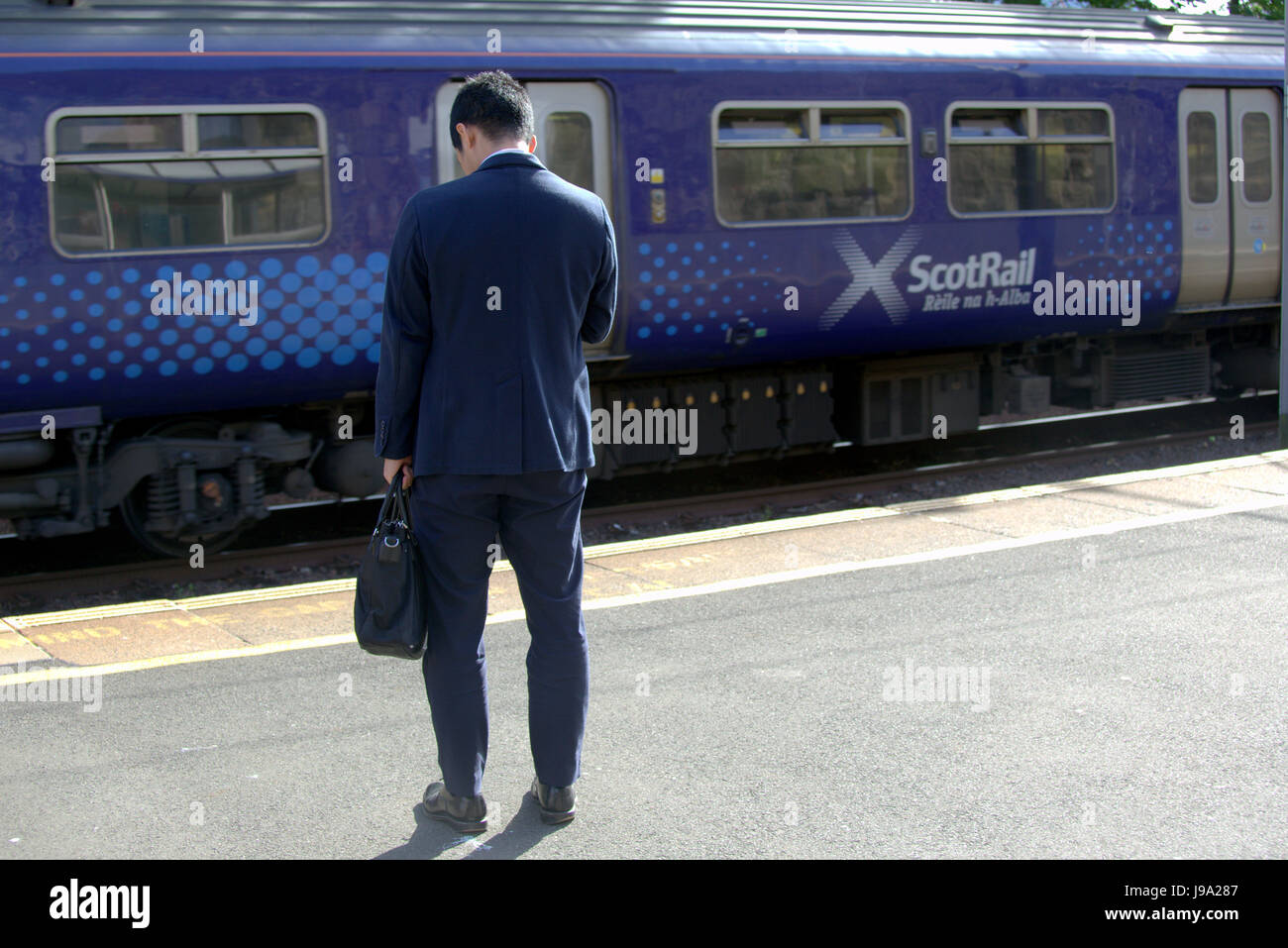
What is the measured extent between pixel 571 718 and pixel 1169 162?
8632mm

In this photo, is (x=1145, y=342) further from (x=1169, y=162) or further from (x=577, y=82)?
(x=577, y=82)

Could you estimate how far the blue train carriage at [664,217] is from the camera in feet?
24.2

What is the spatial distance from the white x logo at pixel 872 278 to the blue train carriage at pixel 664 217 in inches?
0.9

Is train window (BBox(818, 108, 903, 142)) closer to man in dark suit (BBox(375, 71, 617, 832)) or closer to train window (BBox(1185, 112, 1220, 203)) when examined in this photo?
train window (BBox(1185, 112, 1220, 203))

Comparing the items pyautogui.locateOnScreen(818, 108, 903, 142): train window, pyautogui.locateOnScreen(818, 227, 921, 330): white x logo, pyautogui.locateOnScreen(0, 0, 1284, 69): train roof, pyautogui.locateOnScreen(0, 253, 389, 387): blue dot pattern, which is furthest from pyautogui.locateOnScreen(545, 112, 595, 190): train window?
pyautogui.locateOnScreen(818, 227, 921, 330): white x logo

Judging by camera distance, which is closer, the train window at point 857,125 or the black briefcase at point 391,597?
the black briefcase at point 391,597

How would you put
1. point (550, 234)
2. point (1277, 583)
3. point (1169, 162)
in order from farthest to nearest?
point (1169, 162), point (1277, 583), point (550, 234)

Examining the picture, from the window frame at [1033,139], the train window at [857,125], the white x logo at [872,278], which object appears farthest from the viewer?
the window frame at [1033,139]

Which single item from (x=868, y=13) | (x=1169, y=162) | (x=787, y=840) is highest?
(x=868, y=13)

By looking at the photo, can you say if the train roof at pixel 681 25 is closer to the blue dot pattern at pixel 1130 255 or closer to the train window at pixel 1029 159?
the train window at pixel 1029 159

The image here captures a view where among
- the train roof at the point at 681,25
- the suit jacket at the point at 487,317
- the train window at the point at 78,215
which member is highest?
the train roof at the point at 681,25

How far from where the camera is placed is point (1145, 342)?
1168 centimetres

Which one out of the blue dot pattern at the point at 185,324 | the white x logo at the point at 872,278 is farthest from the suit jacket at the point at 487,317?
the white x logo at the point at 872,278

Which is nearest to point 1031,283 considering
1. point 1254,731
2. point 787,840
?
point 1254,731
